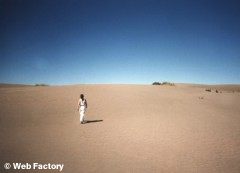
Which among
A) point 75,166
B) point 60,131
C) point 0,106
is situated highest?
point 0,106

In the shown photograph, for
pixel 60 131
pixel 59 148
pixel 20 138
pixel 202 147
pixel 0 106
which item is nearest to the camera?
pixel 59 148

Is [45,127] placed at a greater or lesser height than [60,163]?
greater

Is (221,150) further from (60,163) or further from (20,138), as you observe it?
(20,138)

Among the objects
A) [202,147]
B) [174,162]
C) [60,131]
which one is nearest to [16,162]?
[60,131]

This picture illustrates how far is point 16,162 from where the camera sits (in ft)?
25.2

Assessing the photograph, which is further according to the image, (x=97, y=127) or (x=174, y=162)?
(x=97, y=127)

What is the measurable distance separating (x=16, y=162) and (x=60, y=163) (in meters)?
1.38

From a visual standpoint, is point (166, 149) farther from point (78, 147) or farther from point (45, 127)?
point (45, 127)

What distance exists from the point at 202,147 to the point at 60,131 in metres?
6.44

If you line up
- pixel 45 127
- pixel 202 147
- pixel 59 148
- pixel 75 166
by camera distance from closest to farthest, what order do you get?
pixel 75 166 → pixel 59 148 → pixel 202 147 → pixel 45 127

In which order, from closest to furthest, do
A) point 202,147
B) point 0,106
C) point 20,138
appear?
point 202,147, point 20,138, point 0,106

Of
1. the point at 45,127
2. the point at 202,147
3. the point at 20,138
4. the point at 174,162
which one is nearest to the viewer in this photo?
the point at 174,162

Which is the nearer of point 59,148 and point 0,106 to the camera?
point 59,148

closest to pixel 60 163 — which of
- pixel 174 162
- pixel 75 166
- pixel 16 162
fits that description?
pixel 75 166
